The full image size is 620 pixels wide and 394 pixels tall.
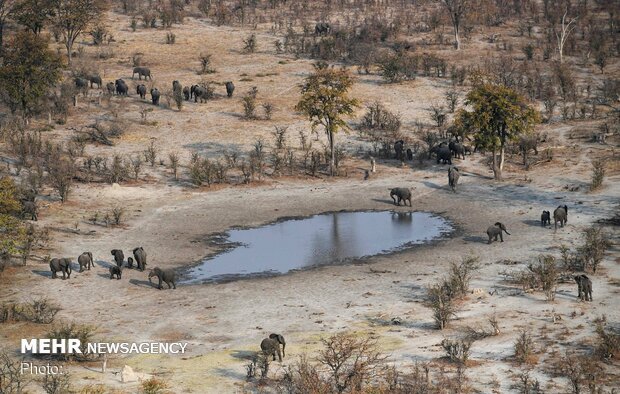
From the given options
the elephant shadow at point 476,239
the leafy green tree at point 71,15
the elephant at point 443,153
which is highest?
the leafy green tree at point 71,15

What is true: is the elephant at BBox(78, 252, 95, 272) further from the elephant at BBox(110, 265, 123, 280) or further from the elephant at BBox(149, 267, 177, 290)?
the elephant at BBox(149, 267, 177, 290)

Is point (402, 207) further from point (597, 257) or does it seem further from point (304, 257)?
point (597, 257)

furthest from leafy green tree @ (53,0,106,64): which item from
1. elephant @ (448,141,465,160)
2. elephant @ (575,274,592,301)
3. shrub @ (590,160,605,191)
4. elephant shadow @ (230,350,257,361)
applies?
elephant @ (575,274,592,301)

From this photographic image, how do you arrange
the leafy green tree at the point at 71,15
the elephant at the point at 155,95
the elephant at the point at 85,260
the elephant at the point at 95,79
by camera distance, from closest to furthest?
the elephant at the point at 85,260
the elephant at the point at 155,95
the elephant at the point at 95,79
the leafy green tree at the point at 71,15

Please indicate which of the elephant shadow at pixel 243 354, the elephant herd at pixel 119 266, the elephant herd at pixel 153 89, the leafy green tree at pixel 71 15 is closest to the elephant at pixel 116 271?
the elephant herd at pixel 119 266

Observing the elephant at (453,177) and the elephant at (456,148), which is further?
the elephant at (456,148)

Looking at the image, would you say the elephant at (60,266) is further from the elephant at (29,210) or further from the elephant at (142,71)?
the elephant at (142,71)

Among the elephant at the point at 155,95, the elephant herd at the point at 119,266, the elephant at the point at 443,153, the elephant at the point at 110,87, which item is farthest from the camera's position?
the elephant at the point at 110,87

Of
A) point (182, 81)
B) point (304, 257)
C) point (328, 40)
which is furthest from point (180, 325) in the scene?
point (328, 40)
